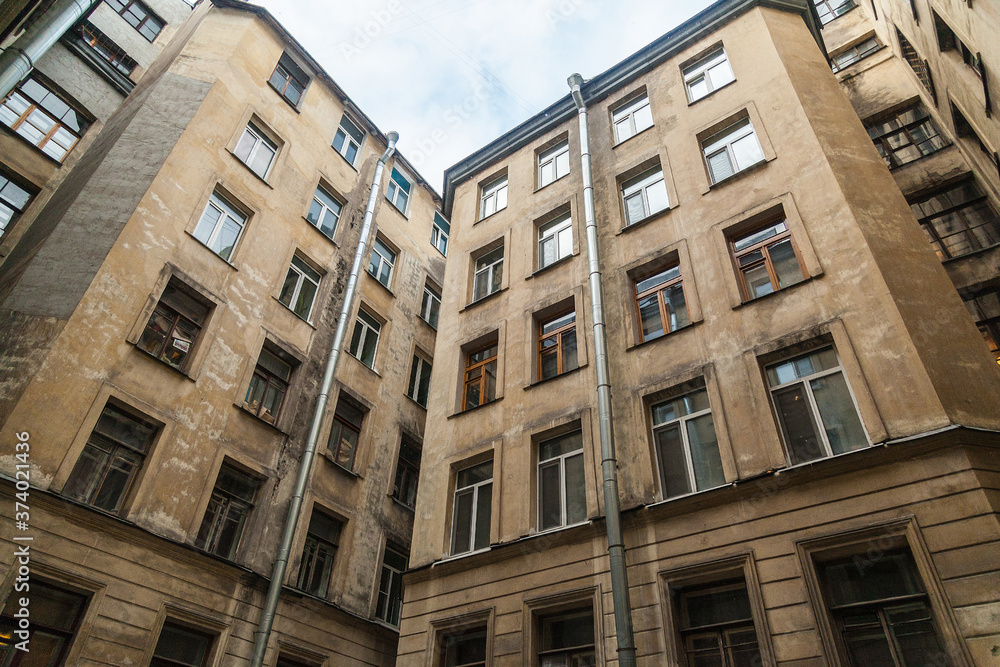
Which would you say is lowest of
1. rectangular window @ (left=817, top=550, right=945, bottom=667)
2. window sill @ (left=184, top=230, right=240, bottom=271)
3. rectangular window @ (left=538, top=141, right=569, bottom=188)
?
rectangular window @ (left=817, top=550, right=945, bottom=667)

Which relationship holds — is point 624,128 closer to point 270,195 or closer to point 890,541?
point 270,195

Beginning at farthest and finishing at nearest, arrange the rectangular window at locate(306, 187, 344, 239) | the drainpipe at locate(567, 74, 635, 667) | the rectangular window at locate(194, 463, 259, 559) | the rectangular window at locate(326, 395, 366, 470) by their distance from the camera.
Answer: the rectangular window at locate(306, 187, 344, 239) < the rectangular window at locate(326, 395, 366, 470) < the rectangular window at locate(194, 463, 259, 559) < the drainpipe at locate(567, 74, 635, 667)

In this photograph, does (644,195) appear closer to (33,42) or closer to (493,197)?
(493,197)

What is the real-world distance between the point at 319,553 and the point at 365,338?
720 cm

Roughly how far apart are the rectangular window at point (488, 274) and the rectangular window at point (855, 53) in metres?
14.7

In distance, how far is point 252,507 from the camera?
1473cm

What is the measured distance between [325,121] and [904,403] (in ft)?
65.7

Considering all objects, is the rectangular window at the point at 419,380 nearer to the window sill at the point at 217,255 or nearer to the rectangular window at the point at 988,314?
the window sill at the point at 217,255

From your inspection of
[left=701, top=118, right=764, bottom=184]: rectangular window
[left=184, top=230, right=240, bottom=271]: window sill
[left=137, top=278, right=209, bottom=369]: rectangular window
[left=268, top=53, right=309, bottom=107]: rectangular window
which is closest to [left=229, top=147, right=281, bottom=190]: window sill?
[left=184, top=230, right=240, bottom=271]: window sill

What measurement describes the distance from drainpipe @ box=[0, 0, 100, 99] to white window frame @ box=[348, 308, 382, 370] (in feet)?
34.5

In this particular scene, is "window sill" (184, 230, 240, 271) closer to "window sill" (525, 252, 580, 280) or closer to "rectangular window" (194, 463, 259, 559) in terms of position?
"rectangular window" (194, 463, 259, 559)

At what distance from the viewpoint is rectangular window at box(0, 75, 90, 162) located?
17.6 metres

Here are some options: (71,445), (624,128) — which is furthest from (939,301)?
(71,445)

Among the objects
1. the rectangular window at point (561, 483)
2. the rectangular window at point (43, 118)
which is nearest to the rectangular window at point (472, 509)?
the rectangular window at point (561, 483)
